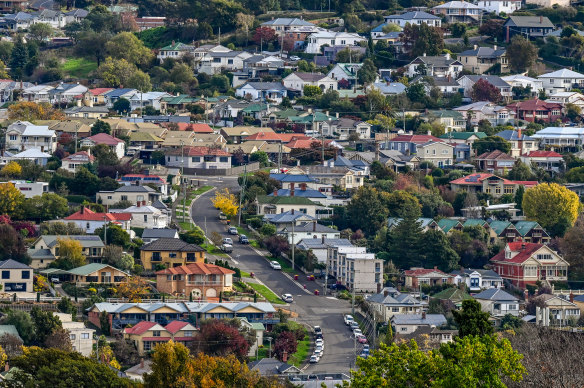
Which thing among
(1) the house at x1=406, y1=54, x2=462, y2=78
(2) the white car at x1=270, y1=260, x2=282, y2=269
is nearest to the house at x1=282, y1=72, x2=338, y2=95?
(1) the house at x1=406, y1=54, x2=462, y2=78

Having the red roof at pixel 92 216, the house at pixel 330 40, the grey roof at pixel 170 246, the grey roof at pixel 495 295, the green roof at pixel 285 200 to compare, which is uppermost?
the house at pixel 330 40

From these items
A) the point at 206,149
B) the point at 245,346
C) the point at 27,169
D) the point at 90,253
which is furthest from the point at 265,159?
the point at 245,346

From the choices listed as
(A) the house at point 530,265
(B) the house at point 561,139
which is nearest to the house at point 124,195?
(A) the house at point 530,265

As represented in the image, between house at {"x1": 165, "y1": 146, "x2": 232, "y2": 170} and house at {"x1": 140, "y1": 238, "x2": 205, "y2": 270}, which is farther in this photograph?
house at {"x1": 165, "y1": 146, "x2": 232, "y2": 170}

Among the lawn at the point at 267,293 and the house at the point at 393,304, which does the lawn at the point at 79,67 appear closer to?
the lawn at the point at 267,293

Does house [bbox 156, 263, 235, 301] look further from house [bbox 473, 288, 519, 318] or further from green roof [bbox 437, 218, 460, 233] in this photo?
green roof [bbox 437, 218, 460, 233]

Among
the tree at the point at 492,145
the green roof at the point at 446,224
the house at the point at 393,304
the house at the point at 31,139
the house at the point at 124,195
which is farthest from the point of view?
the tree at the point at 492,145

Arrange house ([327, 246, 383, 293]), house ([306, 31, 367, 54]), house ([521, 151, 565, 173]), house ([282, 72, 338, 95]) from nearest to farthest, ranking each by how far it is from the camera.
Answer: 1. house ([327, 246, 383, 293])
2. house ([521, 151, 565, 173])
3. house ([282, 72, 338, 95])
4. house ([306, 31, 367, 54])
